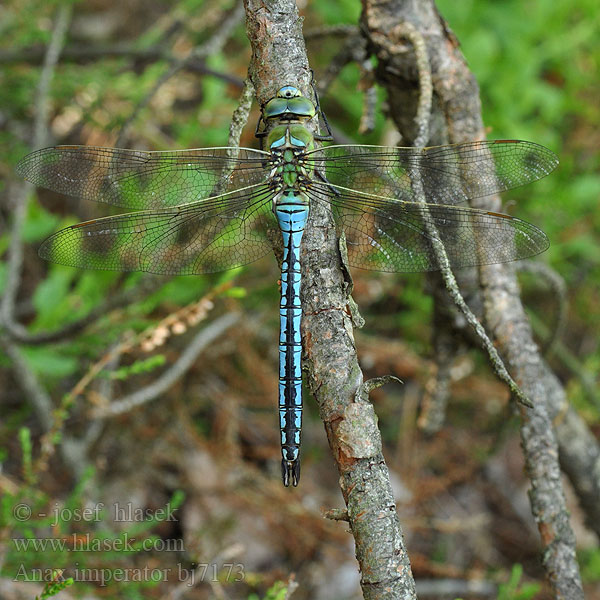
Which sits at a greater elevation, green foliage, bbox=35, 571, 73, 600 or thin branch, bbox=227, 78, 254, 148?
thin branch, bbox=227, 78, 254, 148

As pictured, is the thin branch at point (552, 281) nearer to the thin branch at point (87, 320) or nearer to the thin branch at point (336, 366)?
the thin branch at point (336, 366)

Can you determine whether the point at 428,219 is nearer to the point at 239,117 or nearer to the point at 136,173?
the point at 239,117

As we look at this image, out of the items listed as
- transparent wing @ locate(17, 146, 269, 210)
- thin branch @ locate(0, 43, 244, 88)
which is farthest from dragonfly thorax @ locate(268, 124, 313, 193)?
thin branch @ locate(0, 43, 244, 88)

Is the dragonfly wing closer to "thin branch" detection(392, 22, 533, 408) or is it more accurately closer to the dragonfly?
the dragonfly

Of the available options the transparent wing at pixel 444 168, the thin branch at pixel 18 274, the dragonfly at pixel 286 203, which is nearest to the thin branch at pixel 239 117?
the dragonfly at pixel 286 203

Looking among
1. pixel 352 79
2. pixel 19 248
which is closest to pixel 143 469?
pixel 19 248

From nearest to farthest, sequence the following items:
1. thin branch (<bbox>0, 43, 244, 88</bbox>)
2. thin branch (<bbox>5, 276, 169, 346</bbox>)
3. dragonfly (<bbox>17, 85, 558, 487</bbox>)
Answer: dragonfly (<bbox>17, 85, 558, 487</bbox>)
thin branch (<bbox>5, 276, 169, 346</bbox>)
thin branch (<bbox>0, 43, 244, 88</bbox>)
